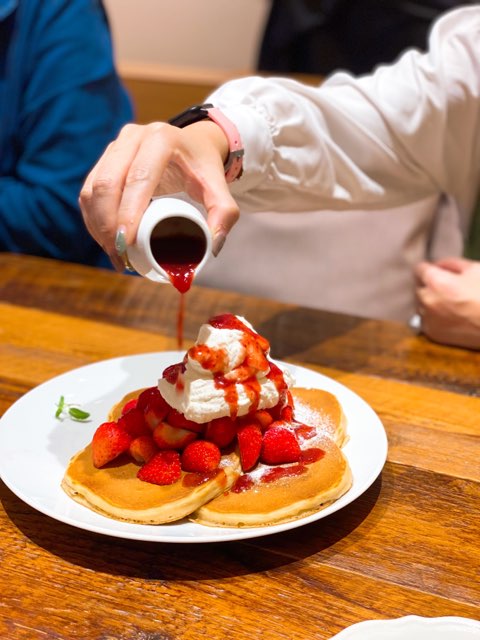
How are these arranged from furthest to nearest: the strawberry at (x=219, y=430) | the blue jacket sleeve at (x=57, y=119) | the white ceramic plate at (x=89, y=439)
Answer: the blue jacket sleeve at (x=57, y=119)
the strawberry at (x=219, y=430)
the white ceramic plate at (x=89, y=439)

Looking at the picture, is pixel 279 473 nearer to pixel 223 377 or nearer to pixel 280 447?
pixel 280 447

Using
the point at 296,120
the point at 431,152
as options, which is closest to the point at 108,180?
the point at 296,120

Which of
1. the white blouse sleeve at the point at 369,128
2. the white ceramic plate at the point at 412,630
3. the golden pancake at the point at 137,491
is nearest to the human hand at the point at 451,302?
the white blouse sleeve at the point at 369,128

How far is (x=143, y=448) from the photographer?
1.06m

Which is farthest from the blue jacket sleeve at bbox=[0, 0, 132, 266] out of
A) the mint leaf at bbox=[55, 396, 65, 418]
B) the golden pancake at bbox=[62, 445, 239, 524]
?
the golden pancake at bbox=[62, 445, 239, 524]

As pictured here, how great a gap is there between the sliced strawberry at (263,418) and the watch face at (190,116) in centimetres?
56

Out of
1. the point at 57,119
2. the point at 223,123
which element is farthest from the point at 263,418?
the point at 57,119

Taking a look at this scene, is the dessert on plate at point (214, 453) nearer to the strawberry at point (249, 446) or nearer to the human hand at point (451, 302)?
the strawberry at point (249, 446)

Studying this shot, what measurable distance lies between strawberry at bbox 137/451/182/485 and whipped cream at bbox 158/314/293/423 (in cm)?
6

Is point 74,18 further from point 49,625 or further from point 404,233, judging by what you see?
point 49,625

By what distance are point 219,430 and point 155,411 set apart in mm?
92

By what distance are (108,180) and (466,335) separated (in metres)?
0.84

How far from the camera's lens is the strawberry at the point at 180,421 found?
3.43 feet

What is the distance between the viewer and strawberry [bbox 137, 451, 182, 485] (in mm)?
1019
